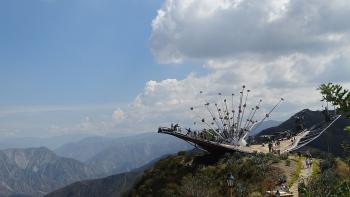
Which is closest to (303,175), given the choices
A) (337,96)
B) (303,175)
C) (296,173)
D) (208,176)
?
(303,175)

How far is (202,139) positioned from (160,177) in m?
10.2

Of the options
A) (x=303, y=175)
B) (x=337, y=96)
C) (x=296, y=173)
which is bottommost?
(x=303, y=175)

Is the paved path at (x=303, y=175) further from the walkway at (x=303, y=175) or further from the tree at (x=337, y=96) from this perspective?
the tree at (x=337, y=96)

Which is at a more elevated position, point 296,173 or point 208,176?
point 296,173

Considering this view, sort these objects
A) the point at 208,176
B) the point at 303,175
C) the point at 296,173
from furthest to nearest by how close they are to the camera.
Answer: the point at 208,176
the point at 296,173
the point at 303,175

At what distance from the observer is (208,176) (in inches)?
2498

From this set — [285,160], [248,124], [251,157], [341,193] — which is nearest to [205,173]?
[251,157]

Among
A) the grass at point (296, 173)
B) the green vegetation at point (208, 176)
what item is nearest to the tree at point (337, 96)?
the green vegetation at point (208, 176)

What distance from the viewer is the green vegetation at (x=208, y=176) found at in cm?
5253

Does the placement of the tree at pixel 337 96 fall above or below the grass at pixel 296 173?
above

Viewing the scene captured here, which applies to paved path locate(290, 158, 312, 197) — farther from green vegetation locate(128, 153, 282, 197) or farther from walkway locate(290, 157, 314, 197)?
green vegetation locate(128, 153, 282, 197)

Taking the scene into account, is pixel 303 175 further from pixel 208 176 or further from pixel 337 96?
pixel 337 96

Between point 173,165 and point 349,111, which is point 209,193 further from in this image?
point 349,111

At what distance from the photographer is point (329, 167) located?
57.4m
